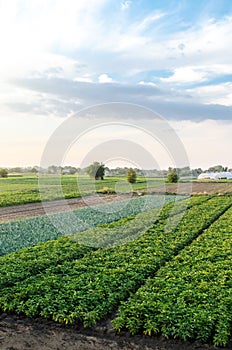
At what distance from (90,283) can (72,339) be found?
2.03m

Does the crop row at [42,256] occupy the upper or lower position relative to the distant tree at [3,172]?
lower

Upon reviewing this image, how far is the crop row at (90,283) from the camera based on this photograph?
23.4 ft

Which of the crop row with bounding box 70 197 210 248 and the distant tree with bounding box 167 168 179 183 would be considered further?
the distant tree with bounding box 167 168 179 183

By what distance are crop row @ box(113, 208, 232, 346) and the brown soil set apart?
0.15 metres

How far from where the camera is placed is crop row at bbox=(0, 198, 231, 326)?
7.12m

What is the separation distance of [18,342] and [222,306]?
3.68m

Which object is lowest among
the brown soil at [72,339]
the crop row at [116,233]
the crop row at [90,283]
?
the brown soil at [72,339]

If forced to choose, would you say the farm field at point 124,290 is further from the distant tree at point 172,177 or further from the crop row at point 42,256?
the distant tree at point 172,177

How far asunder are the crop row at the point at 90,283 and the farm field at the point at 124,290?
20 millimetres

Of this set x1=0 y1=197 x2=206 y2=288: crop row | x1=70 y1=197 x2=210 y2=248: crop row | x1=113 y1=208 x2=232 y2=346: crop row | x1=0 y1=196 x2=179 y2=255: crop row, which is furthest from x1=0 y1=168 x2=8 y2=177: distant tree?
x1=113 y1=208 x2=232 y2=346: crop row

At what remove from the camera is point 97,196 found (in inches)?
1398

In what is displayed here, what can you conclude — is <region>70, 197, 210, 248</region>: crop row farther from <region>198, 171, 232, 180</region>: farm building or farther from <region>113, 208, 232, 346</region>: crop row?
<region>198, 171, 232, 180</region>: farm building

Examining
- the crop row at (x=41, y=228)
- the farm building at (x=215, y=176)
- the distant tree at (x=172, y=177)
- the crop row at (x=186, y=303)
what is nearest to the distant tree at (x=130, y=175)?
the distant tree at (x=172, y=177)

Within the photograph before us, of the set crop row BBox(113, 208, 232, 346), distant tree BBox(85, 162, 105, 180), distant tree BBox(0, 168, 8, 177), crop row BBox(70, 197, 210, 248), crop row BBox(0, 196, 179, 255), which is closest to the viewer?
crop row BBox(113, 208, 232, 346)
